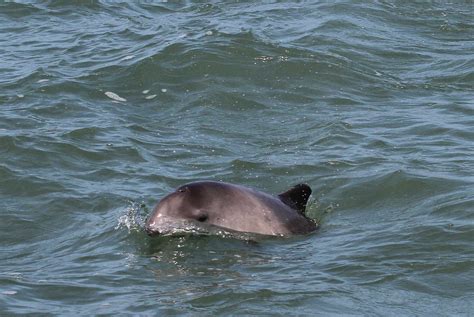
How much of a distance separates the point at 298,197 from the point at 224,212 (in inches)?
39.3

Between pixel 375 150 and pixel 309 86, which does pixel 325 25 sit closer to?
pixel 309 86

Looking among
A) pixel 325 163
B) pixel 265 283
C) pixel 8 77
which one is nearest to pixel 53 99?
pixel 8 77

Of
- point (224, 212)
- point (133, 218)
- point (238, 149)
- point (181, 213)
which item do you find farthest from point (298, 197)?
point (238, 149)

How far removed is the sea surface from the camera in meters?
10.2

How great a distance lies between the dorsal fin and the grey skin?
3.2 inches

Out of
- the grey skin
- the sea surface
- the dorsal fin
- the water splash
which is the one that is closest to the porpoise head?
the grey skin

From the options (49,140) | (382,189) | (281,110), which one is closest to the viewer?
(382,189)

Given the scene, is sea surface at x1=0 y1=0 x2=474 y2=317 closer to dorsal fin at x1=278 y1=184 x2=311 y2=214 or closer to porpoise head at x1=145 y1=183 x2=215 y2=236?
porpoise head at x1=145 y1=183 x2=215 y2=236

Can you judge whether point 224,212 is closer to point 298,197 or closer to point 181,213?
point 181,213

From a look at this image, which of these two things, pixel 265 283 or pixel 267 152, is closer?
pixel 265 283

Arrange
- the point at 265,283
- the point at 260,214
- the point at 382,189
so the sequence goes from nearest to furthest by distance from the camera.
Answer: the point at 265,283 → the point at 260,214 → the point at 382,189

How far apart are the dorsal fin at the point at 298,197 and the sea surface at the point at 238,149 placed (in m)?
0.41

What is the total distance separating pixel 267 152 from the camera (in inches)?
597

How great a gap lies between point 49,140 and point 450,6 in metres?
10.2
